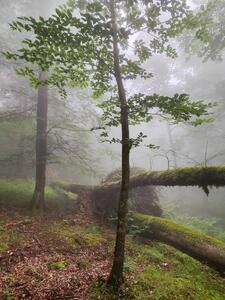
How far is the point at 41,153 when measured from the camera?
1190cm

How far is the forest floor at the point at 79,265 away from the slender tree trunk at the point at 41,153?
2.15 ft

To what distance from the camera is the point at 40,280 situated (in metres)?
5.80

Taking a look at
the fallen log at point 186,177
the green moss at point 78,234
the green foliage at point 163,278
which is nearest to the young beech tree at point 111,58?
the green foliage at point 163,278

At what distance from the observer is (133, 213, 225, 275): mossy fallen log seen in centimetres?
769

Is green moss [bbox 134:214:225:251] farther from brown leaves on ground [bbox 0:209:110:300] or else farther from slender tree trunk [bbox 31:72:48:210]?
slender tree trunk [bbox 31:72:48:210]

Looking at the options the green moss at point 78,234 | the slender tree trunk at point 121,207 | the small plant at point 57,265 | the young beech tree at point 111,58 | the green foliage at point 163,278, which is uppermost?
the young beech tree at point 111,58

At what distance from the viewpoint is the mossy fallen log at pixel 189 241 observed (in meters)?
7.69

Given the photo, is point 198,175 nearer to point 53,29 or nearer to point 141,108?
point 141,108

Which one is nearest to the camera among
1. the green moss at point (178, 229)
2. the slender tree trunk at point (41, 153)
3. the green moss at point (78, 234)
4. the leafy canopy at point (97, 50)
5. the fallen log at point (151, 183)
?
the leafy canopy at point (97, 50)

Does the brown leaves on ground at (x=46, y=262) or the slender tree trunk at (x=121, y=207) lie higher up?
the slender tree trunk at (x=121, y=207)

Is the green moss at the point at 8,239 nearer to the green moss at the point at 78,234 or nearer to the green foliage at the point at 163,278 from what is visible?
the green moss at the point at 78,234

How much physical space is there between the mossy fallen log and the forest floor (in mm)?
307

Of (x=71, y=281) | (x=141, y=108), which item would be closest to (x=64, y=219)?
(x=71, y=281)

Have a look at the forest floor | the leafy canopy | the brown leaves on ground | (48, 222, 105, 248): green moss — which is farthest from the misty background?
the leafy canopy
